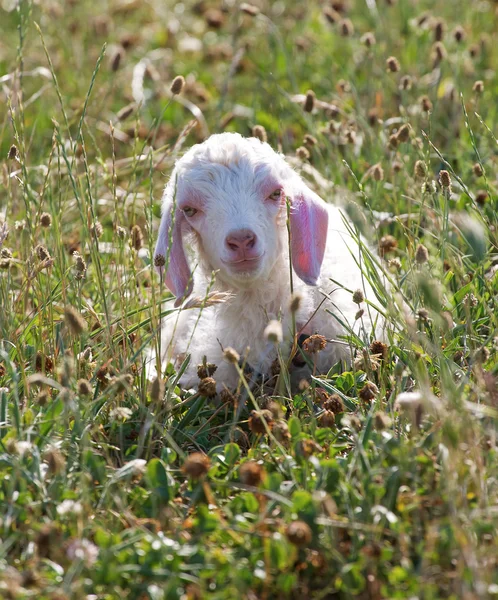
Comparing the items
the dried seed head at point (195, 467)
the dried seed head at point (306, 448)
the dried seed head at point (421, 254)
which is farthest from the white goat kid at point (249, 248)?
the dried seed head at point (195, 467)

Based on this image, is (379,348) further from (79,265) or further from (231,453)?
(79,265)

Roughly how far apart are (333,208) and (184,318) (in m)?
0.82

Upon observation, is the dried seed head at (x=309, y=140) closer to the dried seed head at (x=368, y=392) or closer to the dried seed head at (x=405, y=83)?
the dried seed head at (x=405, y=83)

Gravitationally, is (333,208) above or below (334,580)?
above

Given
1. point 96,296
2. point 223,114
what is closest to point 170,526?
point 96,296

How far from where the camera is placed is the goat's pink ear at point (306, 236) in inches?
140

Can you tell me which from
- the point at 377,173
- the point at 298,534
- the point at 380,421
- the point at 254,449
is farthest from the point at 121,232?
the point at 298,534

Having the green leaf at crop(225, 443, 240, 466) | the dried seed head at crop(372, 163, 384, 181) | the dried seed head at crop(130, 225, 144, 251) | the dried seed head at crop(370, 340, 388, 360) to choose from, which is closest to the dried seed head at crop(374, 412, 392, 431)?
the green leaf at crop(225, 443, 240, 466)

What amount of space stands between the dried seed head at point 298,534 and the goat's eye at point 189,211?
1.59 metres

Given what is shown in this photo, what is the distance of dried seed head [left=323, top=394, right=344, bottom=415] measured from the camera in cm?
305

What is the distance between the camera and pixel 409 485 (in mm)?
2570

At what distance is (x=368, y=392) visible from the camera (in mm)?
2988

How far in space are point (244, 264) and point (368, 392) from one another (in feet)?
2.26

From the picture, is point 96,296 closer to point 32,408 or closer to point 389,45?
point 32,408
